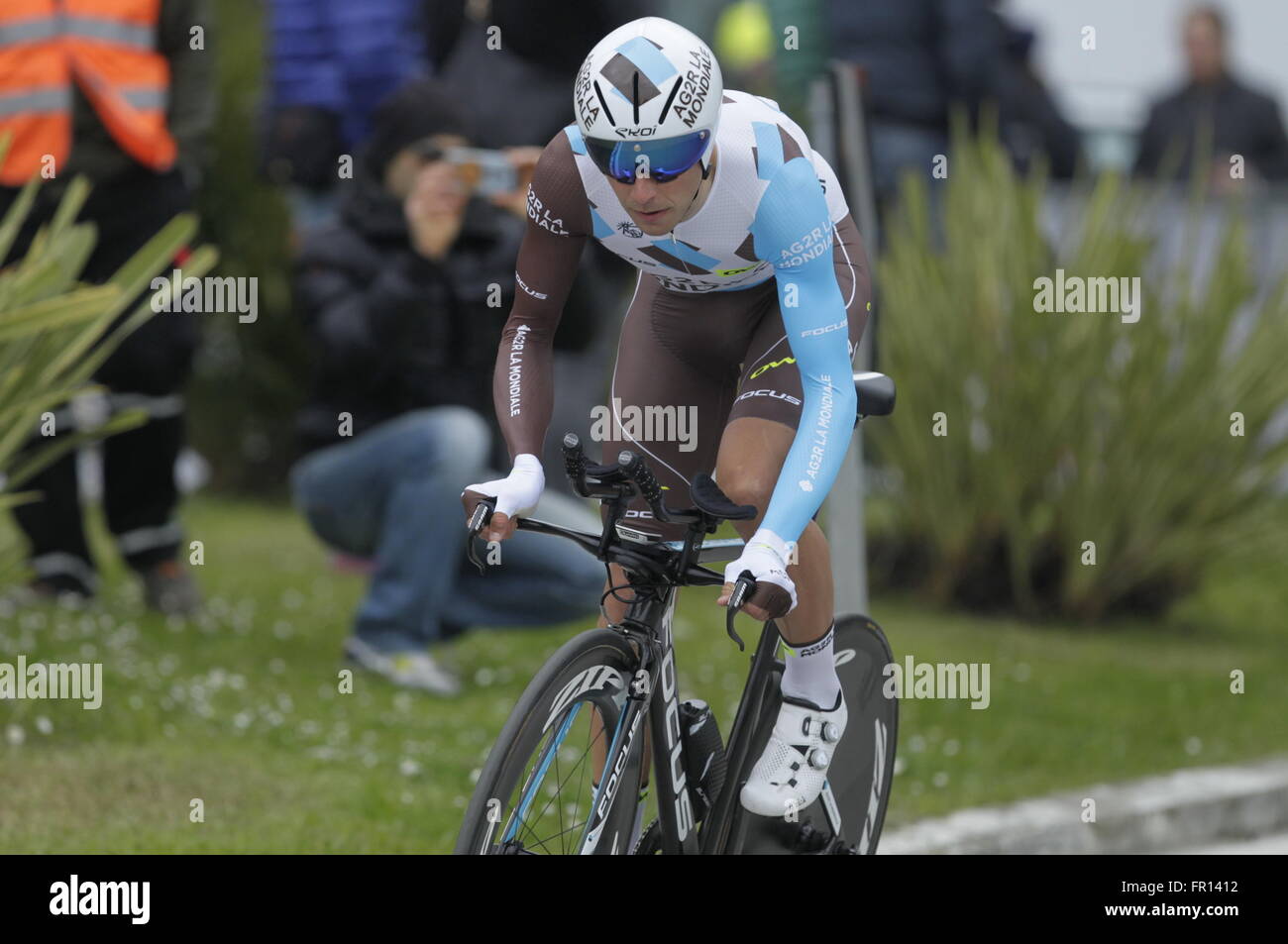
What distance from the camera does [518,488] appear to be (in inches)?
150

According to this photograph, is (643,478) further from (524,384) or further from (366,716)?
(366,716)

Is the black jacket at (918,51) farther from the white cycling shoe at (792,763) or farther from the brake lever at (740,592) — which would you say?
the brake lever at (740,592)

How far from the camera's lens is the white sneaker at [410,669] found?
22.4 ft

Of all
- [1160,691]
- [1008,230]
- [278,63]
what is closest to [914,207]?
[1008,230]

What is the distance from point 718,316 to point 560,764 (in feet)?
3.42

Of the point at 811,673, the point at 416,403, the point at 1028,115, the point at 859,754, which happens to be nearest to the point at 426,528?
the point at 416,403

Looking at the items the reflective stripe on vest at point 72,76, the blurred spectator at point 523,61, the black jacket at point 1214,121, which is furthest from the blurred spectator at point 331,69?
the black jacket at point 1214,121

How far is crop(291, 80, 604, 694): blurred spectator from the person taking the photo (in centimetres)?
694

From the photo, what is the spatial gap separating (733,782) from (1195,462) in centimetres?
497

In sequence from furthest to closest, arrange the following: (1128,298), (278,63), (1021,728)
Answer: (278,63), (1128,298), (1021,728)

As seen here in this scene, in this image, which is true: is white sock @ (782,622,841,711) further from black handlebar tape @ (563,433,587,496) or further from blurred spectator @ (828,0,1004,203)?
blurred spectator @ (828,0,1004,203)
